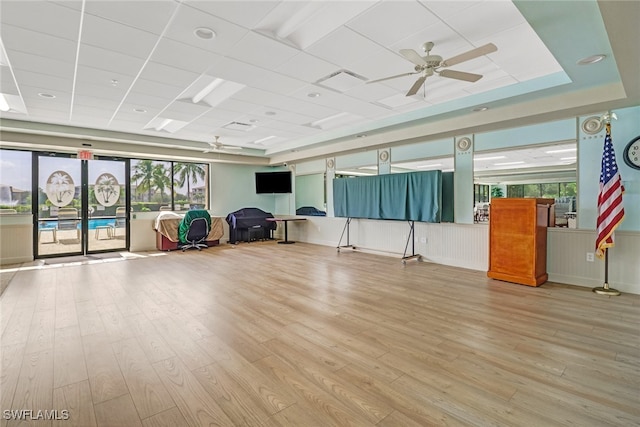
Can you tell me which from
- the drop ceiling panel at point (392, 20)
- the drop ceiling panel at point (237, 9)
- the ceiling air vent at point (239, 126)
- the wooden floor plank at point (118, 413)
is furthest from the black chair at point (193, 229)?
the drop ceiling panel at point (392, 20)

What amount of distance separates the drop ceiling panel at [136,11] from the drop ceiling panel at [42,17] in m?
0.24

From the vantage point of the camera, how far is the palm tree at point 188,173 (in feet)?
29.4

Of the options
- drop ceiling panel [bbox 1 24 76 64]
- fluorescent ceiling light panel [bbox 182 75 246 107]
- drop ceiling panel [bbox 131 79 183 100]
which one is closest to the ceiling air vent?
fluorescent ceiling light panel [bbox 182 75 246 107]

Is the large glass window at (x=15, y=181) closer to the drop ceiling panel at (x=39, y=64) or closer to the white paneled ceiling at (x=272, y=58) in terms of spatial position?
the white paneled ceiling at (x=272, y=58)

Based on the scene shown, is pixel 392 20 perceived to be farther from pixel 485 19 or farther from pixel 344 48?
pixel 485 19

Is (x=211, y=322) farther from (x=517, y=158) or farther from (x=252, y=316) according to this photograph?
(x=517, y=158)

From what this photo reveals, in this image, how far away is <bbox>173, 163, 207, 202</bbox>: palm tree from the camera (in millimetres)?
8962

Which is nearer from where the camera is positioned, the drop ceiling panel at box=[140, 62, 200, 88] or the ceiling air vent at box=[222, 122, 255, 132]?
the drop ceiling panel at box=[140, 62, 200, 88]

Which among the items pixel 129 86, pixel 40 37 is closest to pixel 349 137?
pixel 129 86

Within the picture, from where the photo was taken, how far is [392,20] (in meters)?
2.71

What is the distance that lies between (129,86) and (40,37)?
1223 millimetres

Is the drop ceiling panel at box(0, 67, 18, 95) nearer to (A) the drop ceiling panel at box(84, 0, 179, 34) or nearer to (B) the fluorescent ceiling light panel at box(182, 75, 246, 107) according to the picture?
(B) the fluorescent ceiling light panel at box(182, 75, 246, 107)

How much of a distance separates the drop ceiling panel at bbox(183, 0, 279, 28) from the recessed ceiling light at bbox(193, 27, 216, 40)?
28cm

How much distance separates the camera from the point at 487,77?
12.7ft
